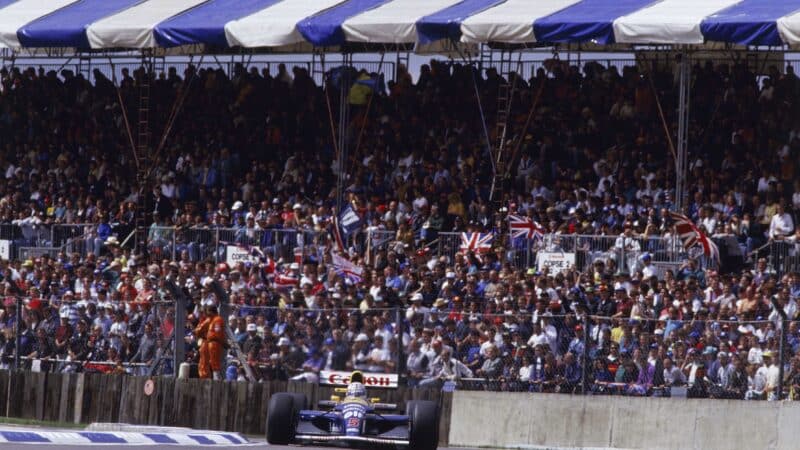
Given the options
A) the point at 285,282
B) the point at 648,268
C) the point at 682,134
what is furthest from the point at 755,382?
the point at 285,282

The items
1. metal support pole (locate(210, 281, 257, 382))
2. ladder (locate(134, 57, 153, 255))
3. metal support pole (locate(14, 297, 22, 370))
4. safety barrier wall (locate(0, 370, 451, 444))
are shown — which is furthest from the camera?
ladder (locate(134, 57, 153, 255))

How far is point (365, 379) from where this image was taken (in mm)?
20516

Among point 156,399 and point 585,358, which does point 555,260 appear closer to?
point 585,358

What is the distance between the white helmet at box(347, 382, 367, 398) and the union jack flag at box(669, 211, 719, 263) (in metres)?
7.08

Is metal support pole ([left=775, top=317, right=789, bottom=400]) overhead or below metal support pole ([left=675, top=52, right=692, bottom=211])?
below

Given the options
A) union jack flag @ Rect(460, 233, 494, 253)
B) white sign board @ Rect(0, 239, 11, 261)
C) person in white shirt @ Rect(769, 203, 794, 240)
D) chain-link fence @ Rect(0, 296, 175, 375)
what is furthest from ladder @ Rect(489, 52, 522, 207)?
white sign board @ Rect(0, 239, 11, 261)

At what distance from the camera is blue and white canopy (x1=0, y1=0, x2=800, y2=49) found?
82.0 ft

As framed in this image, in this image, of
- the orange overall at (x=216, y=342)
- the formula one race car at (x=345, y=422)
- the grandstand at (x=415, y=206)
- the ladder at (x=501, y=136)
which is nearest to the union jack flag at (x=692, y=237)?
the grandstand at (x=415, y=206)

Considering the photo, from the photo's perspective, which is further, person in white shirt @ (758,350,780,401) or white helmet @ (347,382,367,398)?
person in white shirt @ (758,350,780,401)

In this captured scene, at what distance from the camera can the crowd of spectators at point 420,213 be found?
20109 mm

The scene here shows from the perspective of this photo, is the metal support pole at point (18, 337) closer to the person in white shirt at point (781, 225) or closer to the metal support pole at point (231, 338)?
the metal support pole at point (231, 338)

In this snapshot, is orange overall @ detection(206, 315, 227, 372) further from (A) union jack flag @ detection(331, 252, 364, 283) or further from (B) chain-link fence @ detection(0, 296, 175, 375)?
(A) union jack flag @ detection(331, 252, 364, 283)

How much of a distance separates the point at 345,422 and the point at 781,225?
859 cm

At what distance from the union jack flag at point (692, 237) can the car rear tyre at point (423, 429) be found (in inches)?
296
